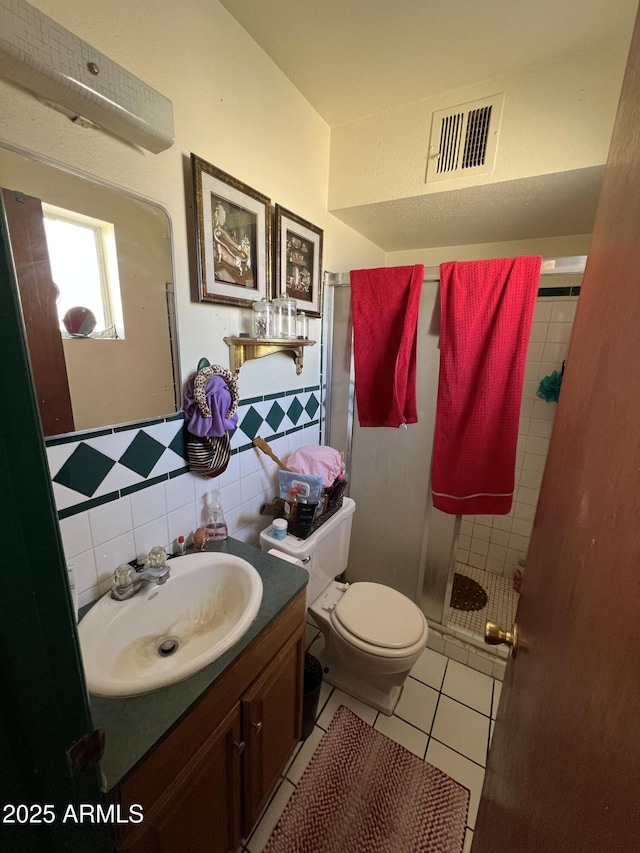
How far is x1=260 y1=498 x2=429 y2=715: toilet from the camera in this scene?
1.25 metres

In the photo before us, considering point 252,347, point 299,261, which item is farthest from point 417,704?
point 299,261

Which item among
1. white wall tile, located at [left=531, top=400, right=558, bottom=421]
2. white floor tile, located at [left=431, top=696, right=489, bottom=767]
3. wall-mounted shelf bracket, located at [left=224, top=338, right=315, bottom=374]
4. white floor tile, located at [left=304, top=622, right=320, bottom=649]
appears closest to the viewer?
wall-mounted shelf bracket, located at [left=224, top=338, right=315, bottom=374]

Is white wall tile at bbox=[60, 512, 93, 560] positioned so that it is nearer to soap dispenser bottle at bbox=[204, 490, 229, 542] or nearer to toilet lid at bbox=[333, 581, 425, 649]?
soap dispenser bottle at bbox=[204, 490, 229, 542]

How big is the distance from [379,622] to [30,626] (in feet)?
4.25

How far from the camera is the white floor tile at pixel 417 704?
1.39 meters

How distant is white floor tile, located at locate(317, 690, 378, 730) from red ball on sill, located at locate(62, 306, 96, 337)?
1683 mm

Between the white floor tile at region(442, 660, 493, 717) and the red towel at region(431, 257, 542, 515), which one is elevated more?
the red towel at region(431, 257, 542, 515)

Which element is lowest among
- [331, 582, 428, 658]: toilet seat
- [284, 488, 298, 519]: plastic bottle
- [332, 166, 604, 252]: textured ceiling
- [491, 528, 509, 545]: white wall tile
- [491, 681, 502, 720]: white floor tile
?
[491, 681, 502, 720]: white floor tile

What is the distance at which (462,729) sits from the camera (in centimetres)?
137

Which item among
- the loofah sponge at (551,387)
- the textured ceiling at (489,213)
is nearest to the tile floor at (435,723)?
the loofah sponge at (551,387)

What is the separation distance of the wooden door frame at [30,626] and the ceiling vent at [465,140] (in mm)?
1517

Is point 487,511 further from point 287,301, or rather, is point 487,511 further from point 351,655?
point 287,301

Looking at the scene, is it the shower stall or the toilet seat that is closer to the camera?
the toilet seat

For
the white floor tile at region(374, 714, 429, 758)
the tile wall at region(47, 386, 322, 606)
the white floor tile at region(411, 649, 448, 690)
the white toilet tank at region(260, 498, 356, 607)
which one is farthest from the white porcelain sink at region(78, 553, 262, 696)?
the white floor tile at region(411, 649, 448, 690)
